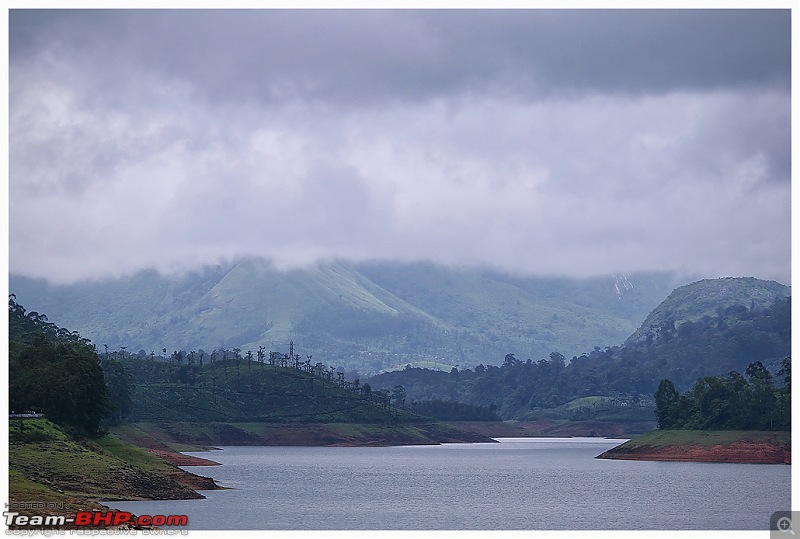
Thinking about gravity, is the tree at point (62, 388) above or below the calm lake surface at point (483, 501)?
above

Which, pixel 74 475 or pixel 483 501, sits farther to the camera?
pixel 483 501

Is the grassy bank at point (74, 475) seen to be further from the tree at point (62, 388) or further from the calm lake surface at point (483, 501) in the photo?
the tree at point (62, 388)

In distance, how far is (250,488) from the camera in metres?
154

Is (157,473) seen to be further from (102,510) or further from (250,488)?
(102,510)

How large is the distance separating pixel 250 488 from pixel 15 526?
67.0 meters

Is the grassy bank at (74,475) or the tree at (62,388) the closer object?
the grassy bank at (74,475)

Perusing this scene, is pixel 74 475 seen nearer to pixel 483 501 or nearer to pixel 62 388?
pixel 62 388

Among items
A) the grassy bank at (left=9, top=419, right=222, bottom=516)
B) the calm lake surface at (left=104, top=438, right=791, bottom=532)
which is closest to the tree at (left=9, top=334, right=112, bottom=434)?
the grassy bank at (left=9, top=419, right=222, bottom=516)

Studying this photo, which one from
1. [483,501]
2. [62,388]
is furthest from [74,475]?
[483,501]

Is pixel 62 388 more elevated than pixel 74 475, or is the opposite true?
pixel 62 388

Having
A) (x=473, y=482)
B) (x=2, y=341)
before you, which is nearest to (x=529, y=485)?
(x=473, y=482)

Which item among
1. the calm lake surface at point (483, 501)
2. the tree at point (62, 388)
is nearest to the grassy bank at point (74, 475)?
the calm lake surface at point (483, 501)

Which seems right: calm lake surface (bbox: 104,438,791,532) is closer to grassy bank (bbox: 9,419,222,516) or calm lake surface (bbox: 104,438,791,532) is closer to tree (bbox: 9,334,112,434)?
grassy bank (bbox: 9,419,222,516)

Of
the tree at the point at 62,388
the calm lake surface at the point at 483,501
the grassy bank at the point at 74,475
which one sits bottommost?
the calm lake surface at the point at 483,501
